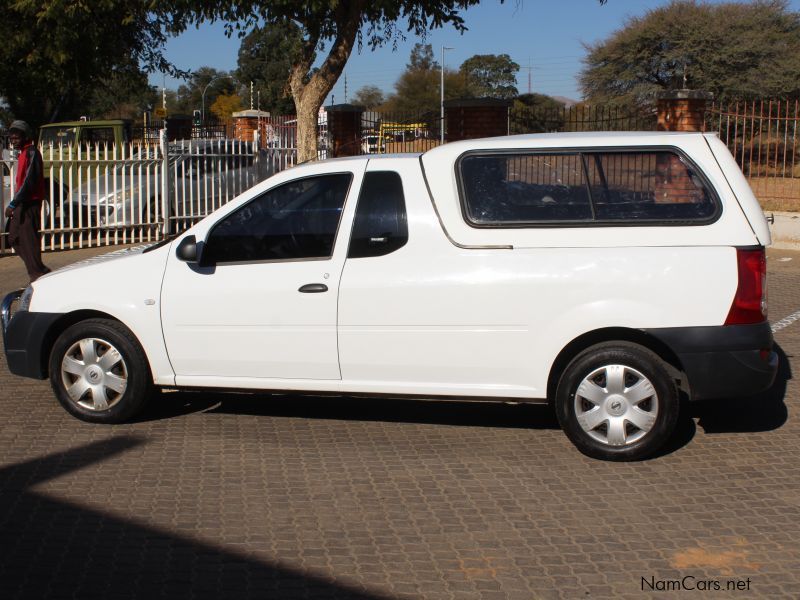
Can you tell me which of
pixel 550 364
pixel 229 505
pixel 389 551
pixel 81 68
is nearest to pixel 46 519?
pixel 229 505

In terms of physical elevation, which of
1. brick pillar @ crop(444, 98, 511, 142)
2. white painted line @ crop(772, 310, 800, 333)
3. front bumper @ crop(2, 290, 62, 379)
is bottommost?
white painted line @ crop(772, 310, 800, 333)

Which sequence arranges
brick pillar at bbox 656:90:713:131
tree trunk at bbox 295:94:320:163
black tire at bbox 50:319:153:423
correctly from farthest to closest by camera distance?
1. brick pillar at bbox 656:90:713:131
2. tree trunk at bbox 295:94:320:163
3. black tire at bbox 50:319:153:423

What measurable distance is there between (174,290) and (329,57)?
35.2 feet

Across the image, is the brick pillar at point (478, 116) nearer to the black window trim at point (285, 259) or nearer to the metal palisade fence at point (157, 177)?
the metal palisade fence at point (157, 177)

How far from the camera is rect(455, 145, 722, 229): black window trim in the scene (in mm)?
5824

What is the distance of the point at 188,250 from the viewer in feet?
20.8

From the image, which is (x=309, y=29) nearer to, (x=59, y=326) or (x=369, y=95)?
(x=59, y=326)

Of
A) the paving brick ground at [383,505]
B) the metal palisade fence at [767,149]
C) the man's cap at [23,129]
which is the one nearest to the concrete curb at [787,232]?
the metal palisade fence at [767,149]

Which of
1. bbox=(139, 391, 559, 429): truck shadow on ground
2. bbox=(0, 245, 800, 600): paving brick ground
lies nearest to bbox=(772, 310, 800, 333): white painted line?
bbox=(0, 245, 800, 600): paving brick ground

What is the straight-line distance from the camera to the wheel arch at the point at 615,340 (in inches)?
232

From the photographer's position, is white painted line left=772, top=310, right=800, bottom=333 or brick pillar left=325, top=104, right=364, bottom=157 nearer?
white painted line left=772, top=310, right=800, bottom=333

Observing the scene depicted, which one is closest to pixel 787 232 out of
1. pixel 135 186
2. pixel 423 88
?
pixel 135 186

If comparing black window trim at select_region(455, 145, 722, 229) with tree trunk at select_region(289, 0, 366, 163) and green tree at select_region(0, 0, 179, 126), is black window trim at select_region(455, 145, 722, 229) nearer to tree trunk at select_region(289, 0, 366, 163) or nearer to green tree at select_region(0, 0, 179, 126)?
tree trunk at select_region(289, 0, 366, 163)

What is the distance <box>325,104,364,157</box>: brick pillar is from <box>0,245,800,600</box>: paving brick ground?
46.1 ft
